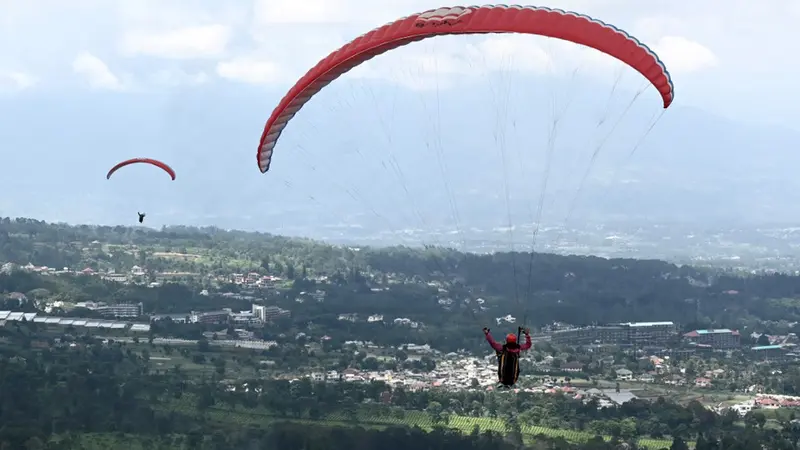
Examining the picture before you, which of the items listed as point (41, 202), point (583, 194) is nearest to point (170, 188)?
point (41, 202)

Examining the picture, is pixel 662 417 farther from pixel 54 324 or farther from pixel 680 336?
pixel 54 324

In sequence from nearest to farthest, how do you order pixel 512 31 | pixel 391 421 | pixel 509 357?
pixel 512 31, pixel 509 357, pixel 391 421

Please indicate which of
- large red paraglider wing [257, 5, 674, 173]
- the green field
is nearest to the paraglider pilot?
large red paraglider wing [257, 5, 674, 173]

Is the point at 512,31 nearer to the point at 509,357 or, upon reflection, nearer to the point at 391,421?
the point at 509,357

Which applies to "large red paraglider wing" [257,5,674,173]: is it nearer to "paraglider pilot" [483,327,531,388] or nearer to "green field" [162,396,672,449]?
"paraglider pilot" [483,327,531,388]

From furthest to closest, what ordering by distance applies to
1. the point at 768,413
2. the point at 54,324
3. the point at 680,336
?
1. the point at 680,336
2. the point at 54,324
3. the point at 768,413

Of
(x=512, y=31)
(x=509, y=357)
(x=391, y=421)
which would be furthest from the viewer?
(x=391, y=421)

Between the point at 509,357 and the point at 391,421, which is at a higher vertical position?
the point at 509,357

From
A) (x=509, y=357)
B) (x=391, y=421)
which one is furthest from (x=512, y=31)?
(x=391, y=421)
